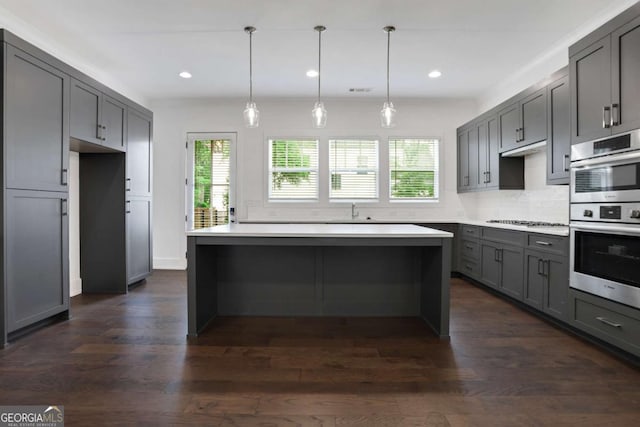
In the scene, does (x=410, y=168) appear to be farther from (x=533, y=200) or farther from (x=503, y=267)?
(x=503, y=267)

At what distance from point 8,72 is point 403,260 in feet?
11.2

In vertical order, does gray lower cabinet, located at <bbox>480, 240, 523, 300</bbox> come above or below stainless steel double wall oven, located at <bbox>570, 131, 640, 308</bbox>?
below

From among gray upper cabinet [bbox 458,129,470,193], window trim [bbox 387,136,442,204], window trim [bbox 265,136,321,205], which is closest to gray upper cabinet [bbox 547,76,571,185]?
gray upper cabinet [bbox 458,129,470,193]

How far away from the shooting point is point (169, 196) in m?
5.91

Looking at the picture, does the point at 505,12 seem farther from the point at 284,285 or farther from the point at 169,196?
the point at 169,196

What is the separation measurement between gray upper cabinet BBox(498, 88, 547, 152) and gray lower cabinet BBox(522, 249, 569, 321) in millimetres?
1217

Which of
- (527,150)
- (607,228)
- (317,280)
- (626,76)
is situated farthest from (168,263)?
(626,76)

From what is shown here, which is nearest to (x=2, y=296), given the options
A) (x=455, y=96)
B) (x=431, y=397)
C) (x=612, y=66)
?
(x=431, y=397)

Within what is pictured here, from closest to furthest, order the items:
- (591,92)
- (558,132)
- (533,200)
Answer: (591,92), (558,132), (533,200)

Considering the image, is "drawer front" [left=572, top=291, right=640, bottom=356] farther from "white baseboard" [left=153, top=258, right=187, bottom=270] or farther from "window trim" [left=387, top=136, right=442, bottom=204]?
"white baseboard" [left=153, top=258, right=187, bottom=270]

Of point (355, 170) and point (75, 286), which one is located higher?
point (355, 170)

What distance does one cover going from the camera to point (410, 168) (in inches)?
232

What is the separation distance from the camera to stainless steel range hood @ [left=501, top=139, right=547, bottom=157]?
12.3 feet

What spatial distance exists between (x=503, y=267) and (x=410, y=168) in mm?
2370
